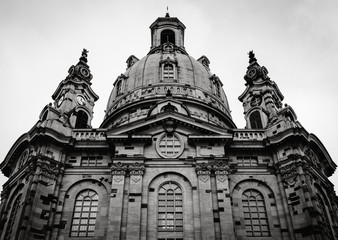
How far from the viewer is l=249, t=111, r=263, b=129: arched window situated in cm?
3857

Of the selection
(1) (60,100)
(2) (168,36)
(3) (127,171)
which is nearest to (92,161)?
(3) (127,171)

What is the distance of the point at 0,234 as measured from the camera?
27.6 metres

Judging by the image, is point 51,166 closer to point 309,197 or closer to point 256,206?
point 256,206

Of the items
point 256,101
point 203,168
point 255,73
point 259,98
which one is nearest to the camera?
point 203,168

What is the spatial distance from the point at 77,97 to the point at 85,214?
16023 millimetres

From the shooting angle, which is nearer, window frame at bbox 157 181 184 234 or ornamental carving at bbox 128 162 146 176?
window frame at bbox 157 181 184 234

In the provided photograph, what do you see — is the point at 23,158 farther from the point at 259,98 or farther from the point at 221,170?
the point at 259,98

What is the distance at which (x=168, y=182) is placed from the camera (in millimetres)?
28141

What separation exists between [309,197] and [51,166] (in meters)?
19.9

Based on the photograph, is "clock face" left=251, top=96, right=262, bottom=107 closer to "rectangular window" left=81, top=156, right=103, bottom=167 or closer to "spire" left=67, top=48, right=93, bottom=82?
"rectangular window" left=81, top=156, right=103, bottom=167

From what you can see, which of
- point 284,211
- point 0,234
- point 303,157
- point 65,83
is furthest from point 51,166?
point 303,157

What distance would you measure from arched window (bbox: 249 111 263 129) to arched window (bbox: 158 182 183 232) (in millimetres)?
14568

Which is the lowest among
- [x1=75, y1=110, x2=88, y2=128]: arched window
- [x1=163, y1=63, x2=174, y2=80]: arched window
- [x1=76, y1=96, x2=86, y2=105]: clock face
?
[x1=75, y1=110, x2=88, y2=128]: arched window

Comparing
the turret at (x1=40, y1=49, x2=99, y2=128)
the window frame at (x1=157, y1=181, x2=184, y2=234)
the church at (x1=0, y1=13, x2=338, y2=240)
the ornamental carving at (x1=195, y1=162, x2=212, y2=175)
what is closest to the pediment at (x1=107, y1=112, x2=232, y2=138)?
the church at (x1=0, y1=13, x2=338, y2=240)
